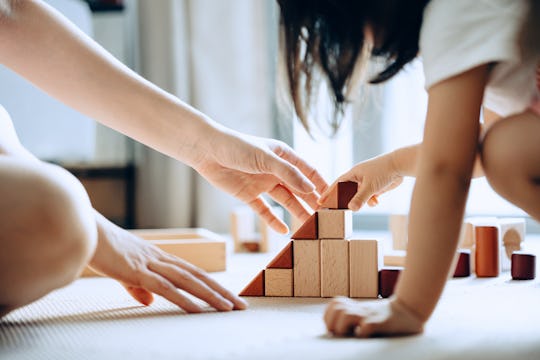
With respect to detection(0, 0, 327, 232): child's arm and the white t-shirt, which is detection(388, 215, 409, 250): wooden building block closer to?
detection(0, 0, 327, 232): child's arm

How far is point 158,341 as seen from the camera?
75cm

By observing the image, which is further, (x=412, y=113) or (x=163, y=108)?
(x=412, y=113)

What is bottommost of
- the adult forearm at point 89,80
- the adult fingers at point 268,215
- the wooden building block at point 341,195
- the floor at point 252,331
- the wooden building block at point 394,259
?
the wooden building block at point 394,259

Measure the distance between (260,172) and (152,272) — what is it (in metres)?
0.24

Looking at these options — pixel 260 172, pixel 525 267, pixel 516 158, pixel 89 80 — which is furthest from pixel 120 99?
pixel 525 267

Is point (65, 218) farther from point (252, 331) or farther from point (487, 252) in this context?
point (487, 252)

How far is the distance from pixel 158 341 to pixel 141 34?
1745mm

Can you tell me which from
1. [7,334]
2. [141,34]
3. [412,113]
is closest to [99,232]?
[7,334]

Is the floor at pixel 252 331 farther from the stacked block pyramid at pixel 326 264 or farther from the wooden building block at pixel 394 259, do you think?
the wooden building block at pixel 394 259

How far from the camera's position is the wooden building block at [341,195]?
3.40 ft

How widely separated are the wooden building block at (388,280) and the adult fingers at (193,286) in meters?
0.24

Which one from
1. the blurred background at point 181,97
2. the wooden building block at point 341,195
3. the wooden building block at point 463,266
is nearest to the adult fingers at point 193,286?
the wooden building block at point 341,195

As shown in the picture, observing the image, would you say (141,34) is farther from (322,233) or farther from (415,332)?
(415,332)

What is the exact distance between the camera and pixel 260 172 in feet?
3.48
